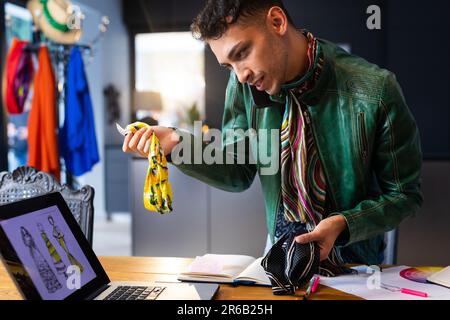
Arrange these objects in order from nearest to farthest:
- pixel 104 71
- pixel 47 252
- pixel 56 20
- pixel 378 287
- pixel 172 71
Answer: pixel 47 252
pixel 378 287
pixel 56 20
pixel 104 71
pixel 172 71

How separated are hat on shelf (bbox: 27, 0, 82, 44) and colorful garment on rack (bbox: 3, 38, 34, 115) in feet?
0.70

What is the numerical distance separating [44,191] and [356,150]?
1073 mm

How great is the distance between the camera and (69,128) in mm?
3652

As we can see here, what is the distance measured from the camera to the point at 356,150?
124 centimetres

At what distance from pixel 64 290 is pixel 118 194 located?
16.4ft

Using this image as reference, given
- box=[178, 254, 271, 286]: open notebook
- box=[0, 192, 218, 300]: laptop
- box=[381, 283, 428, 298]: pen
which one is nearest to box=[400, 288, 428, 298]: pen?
box=[381, 283, 428, 298]: pen

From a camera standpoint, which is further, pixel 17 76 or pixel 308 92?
pixel 17 76

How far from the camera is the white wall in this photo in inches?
223

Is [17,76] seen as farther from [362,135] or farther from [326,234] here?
[326,234]

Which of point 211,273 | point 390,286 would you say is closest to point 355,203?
point 390,286

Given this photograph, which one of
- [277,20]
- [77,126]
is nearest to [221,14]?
[277,20]

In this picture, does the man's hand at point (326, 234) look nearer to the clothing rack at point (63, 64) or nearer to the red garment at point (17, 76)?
the clothing rack at point (63, 64)

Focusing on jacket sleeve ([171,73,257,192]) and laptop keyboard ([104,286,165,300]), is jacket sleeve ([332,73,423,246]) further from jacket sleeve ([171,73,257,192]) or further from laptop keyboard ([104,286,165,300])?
laptop keyboard ([104,286,165,300])

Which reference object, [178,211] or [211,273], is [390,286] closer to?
[211,273]
